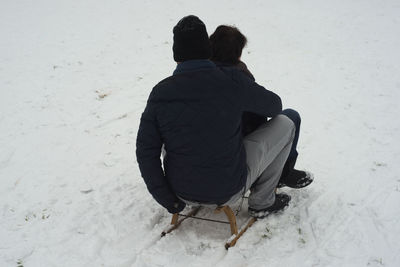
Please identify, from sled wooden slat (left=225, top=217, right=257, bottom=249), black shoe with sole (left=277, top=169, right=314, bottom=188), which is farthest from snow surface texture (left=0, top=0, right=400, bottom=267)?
black shoe with sole (left=277, top=169, right=314, bottom=188)

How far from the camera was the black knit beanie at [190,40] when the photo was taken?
2140mm

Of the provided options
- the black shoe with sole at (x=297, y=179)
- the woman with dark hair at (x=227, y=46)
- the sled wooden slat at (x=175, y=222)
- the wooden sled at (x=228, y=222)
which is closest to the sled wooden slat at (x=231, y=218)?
the wooden sled at (x=228, y=222)

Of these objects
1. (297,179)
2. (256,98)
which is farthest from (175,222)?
(256,98)

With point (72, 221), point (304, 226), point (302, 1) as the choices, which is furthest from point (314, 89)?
point (302, 1)

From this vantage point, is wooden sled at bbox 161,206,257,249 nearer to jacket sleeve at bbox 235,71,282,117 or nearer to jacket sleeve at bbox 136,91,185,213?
jacket sleeve at bbox 136,91,185,213

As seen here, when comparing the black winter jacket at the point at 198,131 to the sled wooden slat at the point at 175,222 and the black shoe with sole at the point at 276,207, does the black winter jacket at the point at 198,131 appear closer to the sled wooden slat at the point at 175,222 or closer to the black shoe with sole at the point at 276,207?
the sled wooden slat at the point at 175,222

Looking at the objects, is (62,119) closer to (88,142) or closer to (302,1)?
(88,142)

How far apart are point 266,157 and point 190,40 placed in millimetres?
1129

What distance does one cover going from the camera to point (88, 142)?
4.66 m

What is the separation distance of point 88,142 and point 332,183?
3236mm

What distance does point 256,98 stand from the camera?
93.7 inches

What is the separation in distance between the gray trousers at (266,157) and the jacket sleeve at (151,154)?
23 cm

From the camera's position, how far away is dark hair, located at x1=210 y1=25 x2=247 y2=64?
2602mm

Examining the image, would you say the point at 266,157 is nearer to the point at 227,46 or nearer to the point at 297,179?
the point at 297,179
